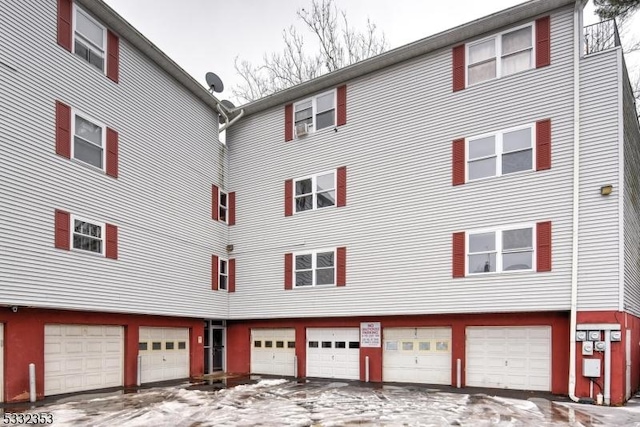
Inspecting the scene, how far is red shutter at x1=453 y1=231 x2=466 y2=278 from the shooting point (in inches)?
478

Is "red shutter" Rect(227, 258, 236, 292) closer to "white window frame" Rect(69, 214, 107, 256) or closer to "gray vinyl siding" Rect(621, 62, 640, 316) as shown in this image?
"white window frame" Rect(69, 214, 107, 256)

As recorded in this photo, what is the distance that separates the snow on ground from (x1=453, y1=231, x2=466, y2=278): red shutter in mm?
3130

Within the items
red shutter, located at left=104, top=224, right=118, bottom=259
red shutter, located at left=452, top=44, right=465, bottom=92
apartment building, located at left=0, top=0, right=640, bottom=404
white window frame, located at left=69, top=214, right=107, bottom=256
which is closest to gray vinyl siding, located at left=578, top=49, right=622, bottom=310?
apartment building, located at left=0, top=0, right=640, bottom=404

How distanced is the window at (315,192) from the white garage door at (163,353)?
5958 millimetres

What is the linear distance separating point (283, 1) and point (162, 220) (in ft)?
48.6

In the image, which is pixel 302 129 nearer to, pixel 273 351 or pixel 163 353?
pixel 273 351

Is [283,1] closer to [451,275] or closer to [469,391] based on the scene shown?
[451,275]

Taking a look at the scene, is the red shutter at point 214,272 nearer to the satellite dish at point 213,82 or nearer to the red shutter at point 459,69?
the satellite dish at point 213,82

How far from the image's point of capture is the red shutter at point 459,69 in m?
12.7

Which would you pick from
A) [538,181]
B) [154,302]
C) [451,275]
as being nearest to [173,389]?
[154,302]

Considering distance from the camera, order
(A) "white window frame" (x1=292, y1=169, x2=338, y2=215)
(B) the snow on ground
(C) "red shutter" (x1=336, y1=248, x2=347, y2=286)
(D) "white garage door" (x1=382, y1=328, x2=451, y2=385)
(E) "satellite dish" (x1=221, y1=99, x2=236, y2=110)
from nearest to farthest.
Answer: (B) the snow on ground < (D) "white garage door" (x1=382, y1=328, x2=451, y2=385) < (C) "red shutter" (x1=336, y1=248, x2=347, y2=286) < (A) "white window frame" (x1=292, y1=169, x2=338, y2=215) < (E) "satellite dish" (x1=221, y1=99, x2=236, y2=110)

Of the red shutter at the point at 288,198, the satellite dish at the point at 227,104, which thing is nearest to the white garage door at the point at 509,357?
the red shutter at the point at 288,198

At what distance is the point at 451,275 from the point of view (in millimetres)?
12258

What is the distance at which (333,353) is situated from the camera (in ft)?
48.4
